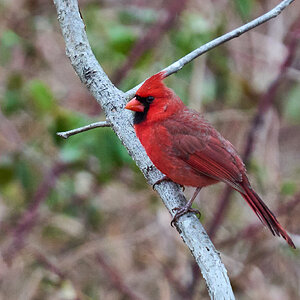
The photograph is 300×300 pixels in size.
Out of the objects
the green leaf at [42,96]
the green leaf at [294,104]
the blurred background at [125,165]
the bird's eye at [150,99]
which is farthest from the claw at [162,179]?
the green leaf at [294,104]

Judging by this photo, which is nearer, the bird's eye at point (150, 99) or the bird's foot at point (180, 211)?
the bird's foot at point (180, 211)

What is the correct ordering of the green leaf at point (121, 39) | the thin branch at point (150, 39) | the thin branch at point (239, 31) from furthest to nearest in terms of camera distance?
the thin branch at point (150, 39) < the green leaf at point (121, 39) < the thin branch at point (239, 31)

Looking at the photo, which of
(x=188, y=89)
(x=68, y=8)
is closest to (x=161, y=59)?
(x=188, y=89)

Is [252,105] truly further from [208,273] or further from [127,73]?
[208,273]

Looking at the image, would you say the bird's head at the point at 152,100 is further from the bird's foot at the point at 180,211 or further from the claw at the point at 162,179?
the bird's foot at the point at 180,211

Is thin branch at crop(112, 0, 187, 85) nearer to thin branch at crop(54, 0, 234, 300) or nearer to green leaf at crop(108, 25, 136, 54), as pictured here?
green leaf at crop(108, 25, 136, 54)

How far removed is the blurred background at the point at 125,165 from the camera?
3922mm

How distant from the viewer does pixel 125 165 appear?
12.5 feet

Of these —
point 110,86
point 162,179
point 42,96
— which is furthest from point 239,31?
point 42,96

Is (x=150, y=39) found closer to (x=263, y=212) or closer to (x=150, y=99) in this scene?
(x=150, y=99)

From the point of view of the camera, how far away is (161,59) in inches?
178

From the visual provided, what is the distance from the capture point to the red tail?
8.61ft

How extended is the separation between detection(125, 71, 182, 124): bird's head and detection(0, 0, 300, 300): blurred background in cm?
37

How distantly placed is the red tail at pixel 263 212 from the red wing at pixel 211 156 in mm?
77
